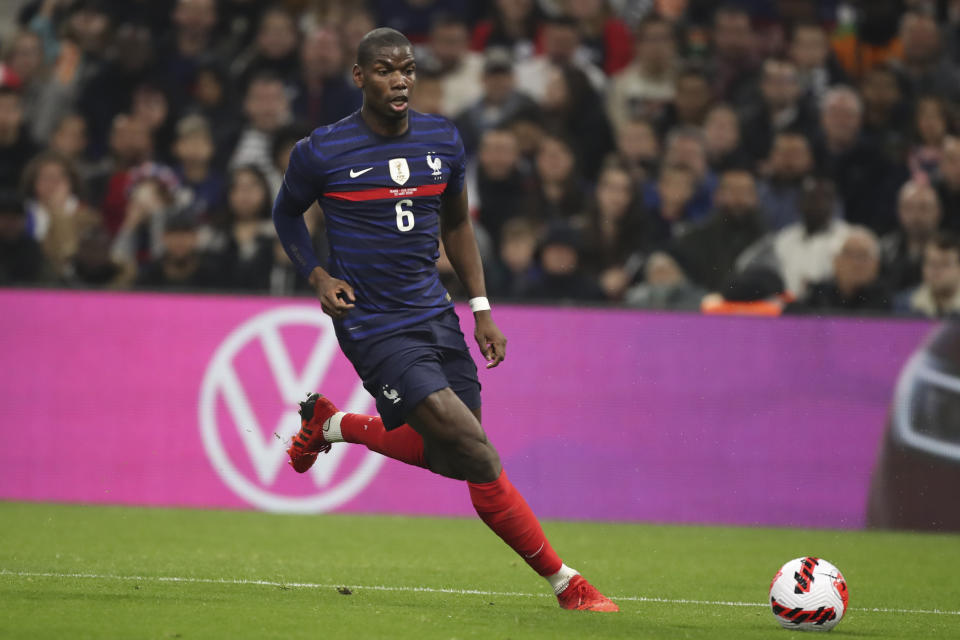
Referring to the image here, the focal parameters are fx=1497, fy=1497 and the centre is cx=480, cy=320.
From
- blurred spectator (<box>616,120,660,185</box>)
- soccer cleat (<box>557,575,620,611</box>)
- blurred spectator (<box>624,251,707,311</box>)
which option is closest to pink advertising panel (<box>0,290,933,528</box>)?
blurred spectator (<box>624,251,707,311</box>)

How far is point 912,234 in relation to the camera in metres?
12.5

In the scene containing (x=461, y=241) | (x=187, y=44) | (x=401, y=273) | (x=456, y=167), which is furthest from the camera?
(x=187, y=44)

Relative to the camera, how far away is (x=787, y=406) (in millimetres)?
11398

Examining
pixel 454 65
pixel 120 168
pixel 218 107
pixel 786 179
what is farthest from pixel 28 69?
pixel 786 179

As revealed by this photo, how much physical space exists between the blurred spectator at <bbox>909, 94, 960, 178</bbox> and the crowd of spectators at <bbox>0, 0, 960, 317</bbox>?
3 cm

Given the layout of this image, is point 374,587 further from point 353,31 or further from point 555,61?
point 353,31

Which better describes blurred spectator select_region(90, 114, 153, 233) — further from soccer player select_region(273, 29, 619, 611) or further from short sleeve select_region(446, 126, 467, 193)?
short sleeve select_region(446, 126, 467, 193)

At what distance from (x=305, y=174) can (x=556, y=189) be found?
7.03 meters

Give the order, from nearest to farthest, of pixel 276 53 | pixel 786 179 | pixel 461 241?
pixel 461 241 < pixel 786 179 < pixel 276 53

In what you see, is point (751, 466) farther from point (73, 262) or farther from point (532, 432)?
point (73, 262)

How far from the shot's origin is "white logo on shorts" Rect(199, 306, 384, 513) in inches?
448

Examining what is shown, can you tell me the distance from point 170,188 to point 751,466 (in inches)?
240

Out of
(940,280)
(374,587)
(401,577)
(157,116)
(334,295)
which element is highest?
(334,295)

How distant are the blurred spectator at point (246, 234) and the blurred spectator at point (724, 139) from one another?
4.09 meters
